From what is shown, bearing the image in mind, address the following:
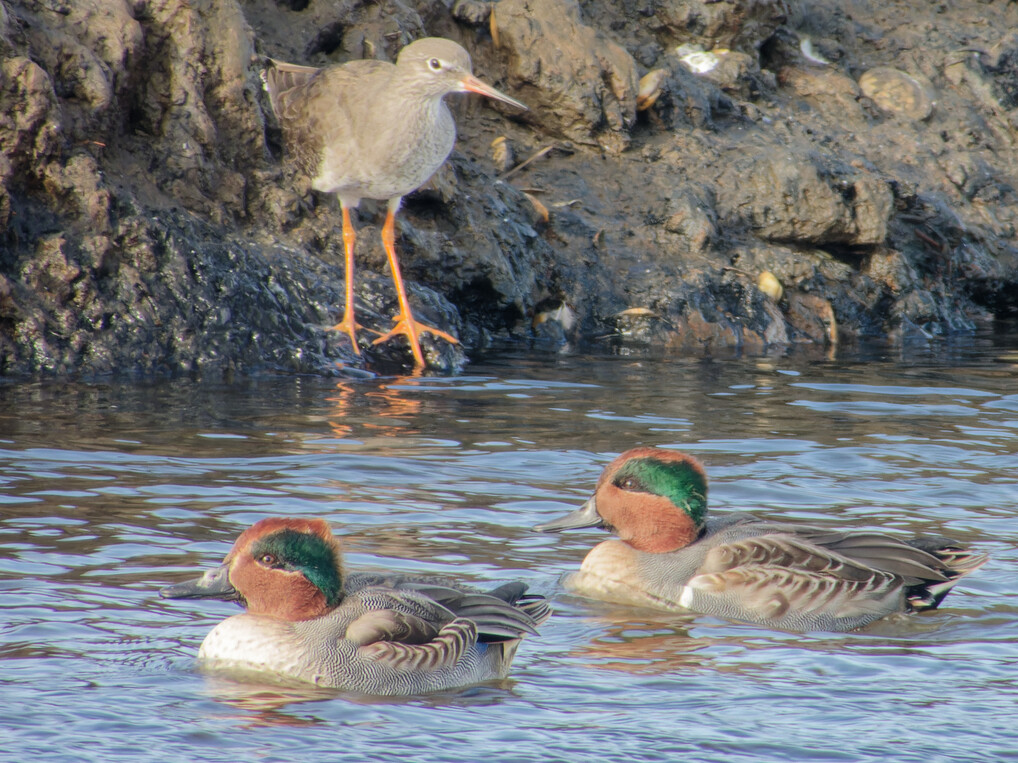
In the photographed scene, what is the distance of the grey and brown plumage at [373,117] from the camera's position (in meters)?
10.2

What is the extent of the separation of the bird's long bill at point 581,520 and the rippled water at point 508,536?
0.58ft

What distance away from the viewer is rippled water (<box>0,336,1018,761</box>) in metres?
4.20

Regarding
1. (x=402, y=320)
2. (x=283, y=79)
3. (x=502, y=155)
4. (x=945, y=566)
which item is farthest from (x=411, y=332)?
(x=945, y=566)

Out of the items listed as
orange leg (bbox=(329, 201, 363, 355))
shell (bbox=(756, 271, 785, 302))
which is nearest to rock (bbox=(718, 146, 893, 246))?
shell (bbox=(756, 271, 785, 302))

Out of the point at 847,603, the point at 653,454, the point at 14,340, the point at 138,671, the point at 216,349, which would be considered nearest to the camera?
the point at 138,671

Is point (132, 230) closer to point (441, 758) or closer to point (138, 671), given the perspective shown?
point (138, 671)

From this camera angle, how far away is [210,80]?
10938 mm

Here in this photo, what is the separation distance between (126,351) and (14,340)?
768 mm

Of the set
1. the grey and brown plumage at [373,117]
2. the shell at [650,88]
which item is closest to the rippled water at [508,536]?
the grey and brown plumage at [373,117]

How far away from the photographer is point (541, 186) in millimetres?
13531

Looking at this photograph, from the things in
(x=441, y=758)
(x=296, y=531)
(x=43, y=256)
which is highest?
(x=43, y=256)

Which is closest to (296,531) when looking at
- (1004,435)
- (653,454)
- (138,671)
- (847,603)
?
(138,671)

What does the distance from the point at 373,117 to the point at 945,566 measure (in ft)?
19.8

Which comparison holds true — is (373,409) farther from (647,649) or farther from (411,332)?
(647,649)
